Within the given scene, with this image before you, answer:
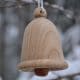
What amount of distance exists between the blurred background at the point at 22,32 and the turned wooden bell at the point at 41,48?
0.82m

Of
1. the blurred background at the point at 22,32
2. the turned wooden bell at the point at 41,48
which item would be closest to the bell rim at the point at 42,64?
the turned wooden bell at the point at 41,48

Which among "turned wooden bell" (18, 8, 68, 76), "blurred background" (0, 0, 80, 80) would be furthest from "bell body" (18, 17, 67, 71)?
"blurred background" (0, 0, 80, 80)

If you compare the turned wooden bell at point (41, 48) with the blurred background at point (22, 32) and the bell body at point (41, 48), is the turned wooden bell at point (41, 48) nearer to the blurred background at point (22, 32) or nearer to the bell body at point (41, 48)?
the bell body at point (41, 48)

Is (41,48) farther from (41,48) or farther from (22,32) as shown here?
(22,32)

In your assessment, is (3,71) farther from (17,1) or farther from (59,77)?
(17,1)

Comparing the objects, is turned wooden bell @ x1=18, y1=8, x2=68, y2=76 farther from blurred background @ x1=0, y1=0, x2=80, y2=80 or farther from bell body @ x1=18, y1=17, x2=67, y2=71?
blurred background @ x1=0, y1=0, x2=80, y2=80

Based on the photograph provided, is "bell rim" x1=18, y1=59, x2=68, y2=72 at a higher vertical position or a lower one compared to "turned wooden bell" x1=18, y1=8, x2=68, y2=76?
lower

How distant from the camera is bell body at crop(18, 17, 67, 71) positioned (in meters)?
1.08

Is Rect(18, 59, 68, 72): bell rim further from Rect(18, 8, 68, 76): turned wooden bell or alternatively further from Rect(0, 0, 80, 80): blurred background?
Rect(0, 0, 80, 80): blurred background

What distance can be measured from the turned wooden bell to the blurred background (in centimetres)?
82

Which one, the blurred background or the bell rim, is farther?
the blurred background

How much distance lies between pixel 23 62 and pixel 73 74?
2.76ft

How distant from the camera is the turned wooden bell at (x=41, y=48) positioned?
1080 mm

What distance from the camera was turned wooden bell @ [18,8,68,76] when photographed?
108 cm
